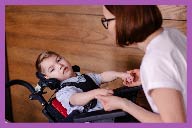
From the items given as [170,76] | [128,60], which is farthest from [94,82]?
[170,76]

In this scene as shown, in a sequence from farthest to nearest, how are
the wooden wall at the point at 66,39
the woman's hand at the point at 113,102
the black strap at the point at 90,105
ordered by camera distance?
the wooden wall at the point at 66,39 → the black strap at the point at 90,105 → the woman's hand at the point at 113,102

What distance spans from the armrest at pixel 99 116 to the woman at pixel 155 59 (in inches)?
0.6

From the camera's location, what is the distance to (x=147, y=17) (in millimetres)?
778

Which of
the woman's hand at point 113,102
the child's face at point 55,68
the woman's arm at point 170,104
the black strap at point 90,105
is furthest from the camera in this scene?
the child's face at point 55,68

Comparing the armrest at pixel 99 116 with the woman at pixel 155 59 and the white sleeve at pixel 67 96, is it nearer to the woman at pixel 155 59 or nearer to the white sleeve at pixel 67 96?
the woman at pixel 155 59

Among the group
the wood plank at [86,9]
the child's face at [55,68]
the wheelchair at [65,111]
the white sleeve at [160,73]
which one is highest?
the wood plank at [86,9]

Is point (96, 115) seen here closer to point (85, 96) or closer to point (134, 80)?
point (85, 96)

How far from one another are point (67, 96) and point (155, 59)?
0.40 metres

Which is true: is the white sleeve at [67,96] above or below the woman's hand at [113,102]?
below

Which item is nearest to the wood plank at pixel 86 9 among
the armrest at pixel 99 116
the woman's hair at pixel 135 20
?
the woman's hair at pixel 135 20

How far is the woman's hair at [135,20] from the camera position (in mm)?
768

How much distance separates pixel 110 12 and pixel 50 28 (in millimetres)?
697

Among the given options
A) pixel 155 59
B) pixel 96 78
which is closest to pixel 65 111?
pixel 96 78

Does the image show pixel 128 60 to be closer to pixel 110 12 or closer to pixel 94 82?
pixel 94 82
